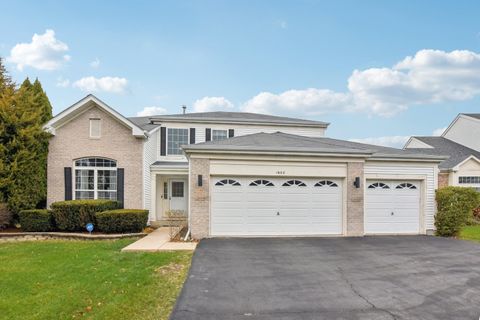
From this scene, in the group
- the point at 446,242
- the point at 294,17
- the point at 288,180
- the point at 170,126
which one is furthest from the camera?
the point at 170,126

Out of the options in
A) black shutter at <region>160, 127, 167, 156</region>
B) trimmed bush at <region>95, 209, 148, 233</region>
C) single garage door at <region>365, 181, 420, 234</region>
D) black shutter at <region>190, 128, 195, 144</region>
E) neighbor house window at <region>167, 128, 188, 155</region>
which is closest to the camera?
trimmed bush at <region>95, 209, 148, 233</region>

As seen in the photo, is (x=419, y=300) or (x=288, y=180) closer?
(x=419, y=300)

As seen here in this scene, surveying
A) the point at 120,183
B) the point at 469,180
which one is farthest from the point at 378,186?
the point at 469,180

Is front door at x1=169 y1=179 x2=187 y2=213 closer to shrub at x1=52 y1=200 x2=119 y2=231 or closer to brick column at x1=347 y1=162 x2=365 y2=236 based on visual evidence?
shrub at x1=52 y1=200 x2=119 y2=231

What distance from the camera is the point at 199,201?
12.4 meters

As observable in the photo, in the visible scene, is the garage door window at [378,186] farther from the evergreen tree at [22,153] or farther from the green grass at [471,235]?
the evergreen tree at [22,153]

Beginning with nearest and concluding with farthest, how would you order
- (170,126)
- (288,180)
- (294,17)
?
(288,180), (294,17), (170,126)

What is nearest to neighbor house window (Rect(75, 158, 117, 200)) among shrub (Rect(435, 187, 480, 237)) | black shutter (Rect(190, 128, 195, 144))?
black shutter (Rect(190, 128, 195, 144))

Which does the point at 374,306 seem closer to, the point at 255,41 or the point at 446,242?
the point at 446,242

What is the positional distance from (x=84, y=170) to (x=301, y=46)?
40.6 feet

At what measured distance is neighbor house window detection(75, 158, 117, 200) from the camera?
15938mm

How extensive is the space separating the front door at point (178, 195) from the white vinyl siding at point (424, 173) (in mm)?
9225

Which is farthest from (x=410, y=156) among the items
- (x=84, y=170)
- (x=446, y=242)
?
(x=84, y=170)

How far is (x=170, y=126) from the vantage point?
1903 cm
